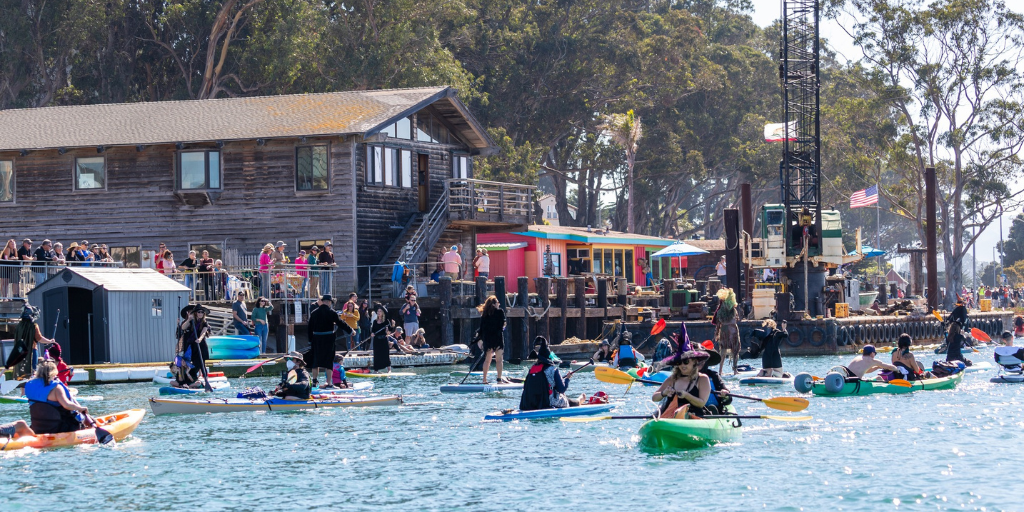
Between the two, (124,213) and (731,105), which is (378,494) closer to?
A: (124,213)

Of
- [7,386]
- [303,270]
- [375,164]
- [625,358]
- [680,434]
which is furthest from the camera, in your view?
[375,164]

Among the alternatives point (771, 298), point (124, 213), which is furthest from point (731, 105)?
point (124, 213)

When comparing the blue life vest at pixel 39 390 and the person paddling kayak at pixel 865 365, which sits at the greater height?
the blue life vest at pixel 39 390

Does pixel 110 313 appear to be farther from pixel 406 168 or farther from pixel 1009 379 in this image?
pixel 1009 379

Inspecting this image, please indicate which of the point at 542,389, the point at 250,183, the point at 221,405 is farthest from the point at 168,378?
the point at 250,183

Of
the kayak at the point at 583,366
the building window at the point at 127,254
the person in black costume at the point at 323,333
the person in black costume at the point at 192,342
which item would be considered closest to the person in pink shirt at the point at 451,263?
the kayak at the point at 583,366

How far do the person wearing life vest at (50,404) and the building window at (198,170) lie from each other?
23.5 m

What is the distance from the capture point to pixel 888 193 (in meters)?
68.0

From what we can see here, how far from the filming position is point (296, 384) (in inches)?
840

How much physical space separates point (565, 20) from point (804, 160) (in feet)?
71.3

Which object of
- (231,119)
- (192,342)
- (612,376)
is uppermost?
(231,119)

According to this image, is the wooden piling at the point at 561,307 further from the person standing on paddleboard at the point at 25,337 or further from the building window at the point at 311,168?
the person standing on paddleboard at the point at 25,337

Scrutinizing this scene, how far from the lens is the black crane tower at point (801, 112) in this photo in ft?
158

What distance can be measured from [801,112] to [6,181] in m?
30.9
